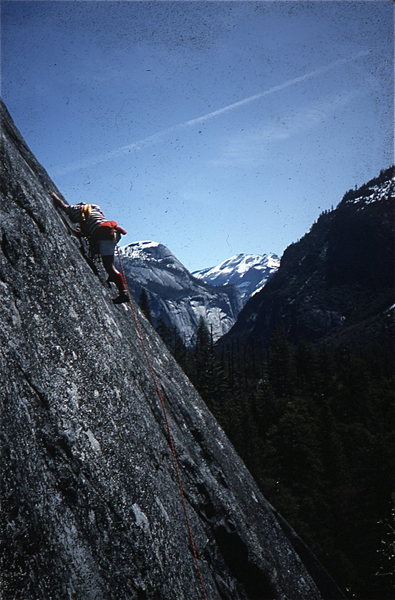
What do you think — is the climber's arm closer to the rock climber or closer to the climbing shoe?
the rock climber

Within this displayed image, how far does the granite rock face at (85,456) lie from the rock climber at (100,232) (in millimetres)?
499

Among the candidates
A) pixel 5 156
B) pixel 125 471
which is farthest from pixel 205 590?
pixel 5 156

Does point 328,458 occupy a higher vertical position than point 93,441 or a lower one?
lower

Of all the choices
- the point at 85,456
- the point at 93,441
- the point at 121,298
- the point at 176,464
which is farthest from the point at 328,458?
the point at 85,456

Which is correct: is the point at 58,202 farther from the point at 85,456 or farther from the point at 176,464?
the point at 176,464

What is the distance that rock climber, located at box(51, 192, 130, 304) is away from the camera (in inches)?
347

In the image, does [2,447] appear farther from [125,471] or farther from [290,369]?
[290,369]

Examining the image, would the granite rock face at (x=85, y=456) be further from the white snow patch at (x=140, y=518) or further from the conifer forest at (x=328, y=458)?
the conifer forest at (x=328, y=458)

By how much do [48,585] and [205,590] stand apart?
3.78m

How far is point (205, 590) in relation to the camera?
6.57m

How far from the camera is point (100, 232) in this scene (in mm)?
8852

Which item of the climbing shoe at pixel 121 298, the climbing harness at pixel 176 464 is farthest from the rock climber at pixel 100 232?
the climbing harness at pixel 176 464

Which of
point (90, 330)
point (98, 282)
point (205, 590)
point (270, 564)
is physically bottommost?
point (270, 564)

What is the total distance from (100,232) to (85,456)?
5.40m
